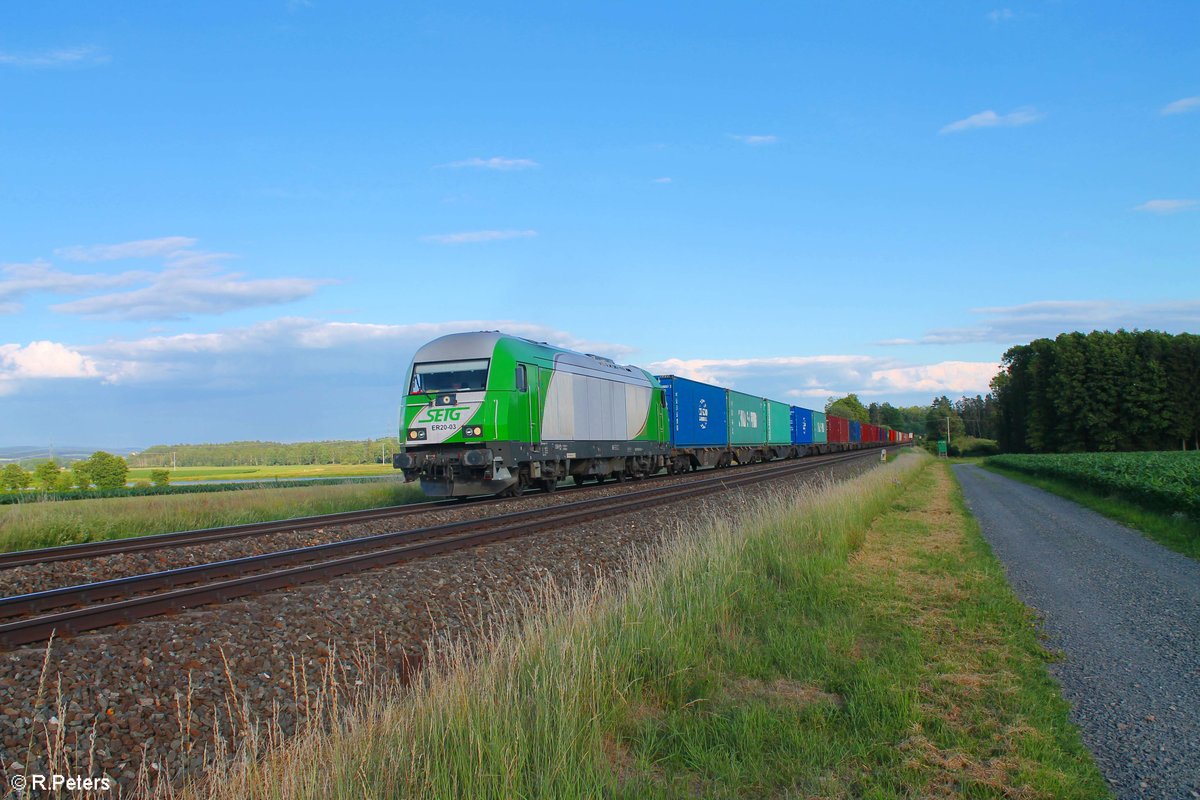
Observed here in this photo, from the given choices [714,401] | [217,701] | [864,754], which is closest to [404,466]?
[217,701]

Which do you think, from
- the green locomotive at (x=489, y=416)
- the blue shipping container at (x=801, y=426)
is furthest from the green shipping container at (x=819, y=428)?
the green locomotive at (x=489, y=416)

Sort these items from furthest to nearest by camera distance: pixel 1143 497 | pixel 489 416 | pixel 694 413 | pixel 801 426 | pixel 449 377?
pixel 801 426
pixel 694 413
pixel 1143 497
pixel 449 377
pixel 489 416

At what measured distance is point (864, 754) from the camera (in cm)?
420

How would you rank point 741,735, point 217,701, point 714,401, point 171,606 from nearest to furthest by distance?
point 741,735 < point 217,701 < point 171,606 < point 714,401

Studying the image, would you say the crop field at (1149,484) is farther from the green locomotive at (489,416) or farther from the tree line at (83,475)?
the tree line at (83,475)

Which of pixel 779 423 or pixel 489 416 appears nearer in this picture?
pixel 489 416

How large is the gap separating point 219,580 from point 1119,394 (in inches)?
3725

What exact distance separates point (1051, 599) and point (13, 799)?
9436 mm

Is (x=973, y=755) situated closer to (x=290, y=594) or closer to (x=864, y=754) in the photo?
(x=864, y=754)

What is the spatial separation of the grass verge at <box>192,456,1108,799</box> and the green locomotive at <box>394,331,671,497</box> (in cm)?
988

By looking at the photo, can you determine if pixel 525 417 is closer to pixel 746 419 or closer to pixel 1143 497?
pixel 1143 497

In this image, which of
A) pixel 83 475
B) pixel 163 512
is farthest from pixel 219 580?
pixel 83 475

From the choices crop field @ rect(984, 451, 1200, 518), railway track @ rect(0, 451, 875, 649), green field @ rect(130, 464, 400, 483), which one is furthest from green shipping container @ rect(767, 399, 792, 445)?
railway track @ rect(0, 451, 875, 649)

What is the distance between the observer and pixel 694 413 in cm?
3281
